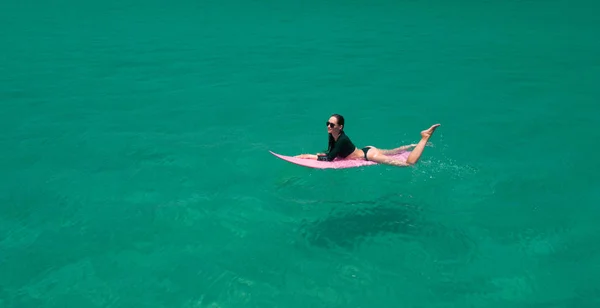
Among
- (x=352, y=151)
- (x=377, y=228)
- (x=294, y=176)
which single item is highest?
(x=352, y=151)

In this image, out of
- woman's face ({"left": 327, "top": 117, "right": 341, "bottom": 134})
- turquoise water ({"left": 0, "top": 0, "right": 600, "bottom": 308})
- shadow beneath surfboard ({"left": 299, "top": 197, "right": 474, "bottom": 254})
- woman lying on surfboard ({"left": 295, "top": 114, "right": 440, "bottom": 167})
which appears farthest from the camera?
woman lying on surfboard ({"left": 295, "top": 114, "right": 440, "bottom": 167})

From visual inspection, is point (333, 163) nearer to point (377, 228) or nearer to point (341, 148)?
point (341, 148)

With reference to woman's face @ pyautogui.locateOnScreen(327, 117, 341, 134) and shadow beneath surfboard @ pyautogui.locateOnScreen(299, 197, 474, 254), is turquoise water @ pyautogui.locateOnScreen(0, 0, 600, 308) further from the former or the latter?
woman's face @ pyautogui.locateOnScreen(327, 117, 341, 134)

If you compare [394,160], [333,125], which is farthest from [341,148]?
[394,160]

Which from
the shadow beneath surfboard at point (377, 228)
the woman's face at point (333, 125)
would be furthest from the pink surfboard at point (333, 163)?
the shadow beneath surfboard at point (377, 228)

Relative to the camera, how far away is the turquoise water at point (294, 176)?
6281 millimetres

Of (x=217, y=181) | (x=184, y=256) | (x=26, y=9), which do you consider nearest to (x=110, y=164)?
(x=217, y=181)

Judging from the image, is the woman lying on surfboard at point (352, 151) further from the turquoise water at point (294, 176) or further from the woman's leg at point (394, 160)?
the turquoise water at point (294, 176)

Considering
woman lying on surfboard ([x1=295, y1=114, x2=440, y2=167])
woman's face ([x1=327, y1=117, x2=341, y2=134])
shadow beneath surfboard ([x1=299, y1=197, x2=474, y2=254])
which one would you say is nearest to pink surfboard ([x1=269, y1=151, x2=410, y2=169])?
woman lying on surfboard ([x1=295, y1=114, x2=440, y2=167])

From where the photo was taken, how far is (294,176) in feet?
28.0

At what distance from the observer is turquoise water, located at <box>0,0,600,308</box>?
6.28 metres

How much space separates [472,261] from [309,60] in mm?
9624

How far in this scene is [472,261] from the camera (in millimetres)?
6551

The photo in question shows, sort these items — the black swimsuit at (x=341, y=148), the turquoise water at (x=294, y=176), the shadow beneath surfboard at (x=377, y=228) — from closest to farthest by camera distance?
the turquoise water at (x=294, y=176), the shadow beneath surfboard at (x=377, y=228), the black swimsuit at (x=341, y=148)
